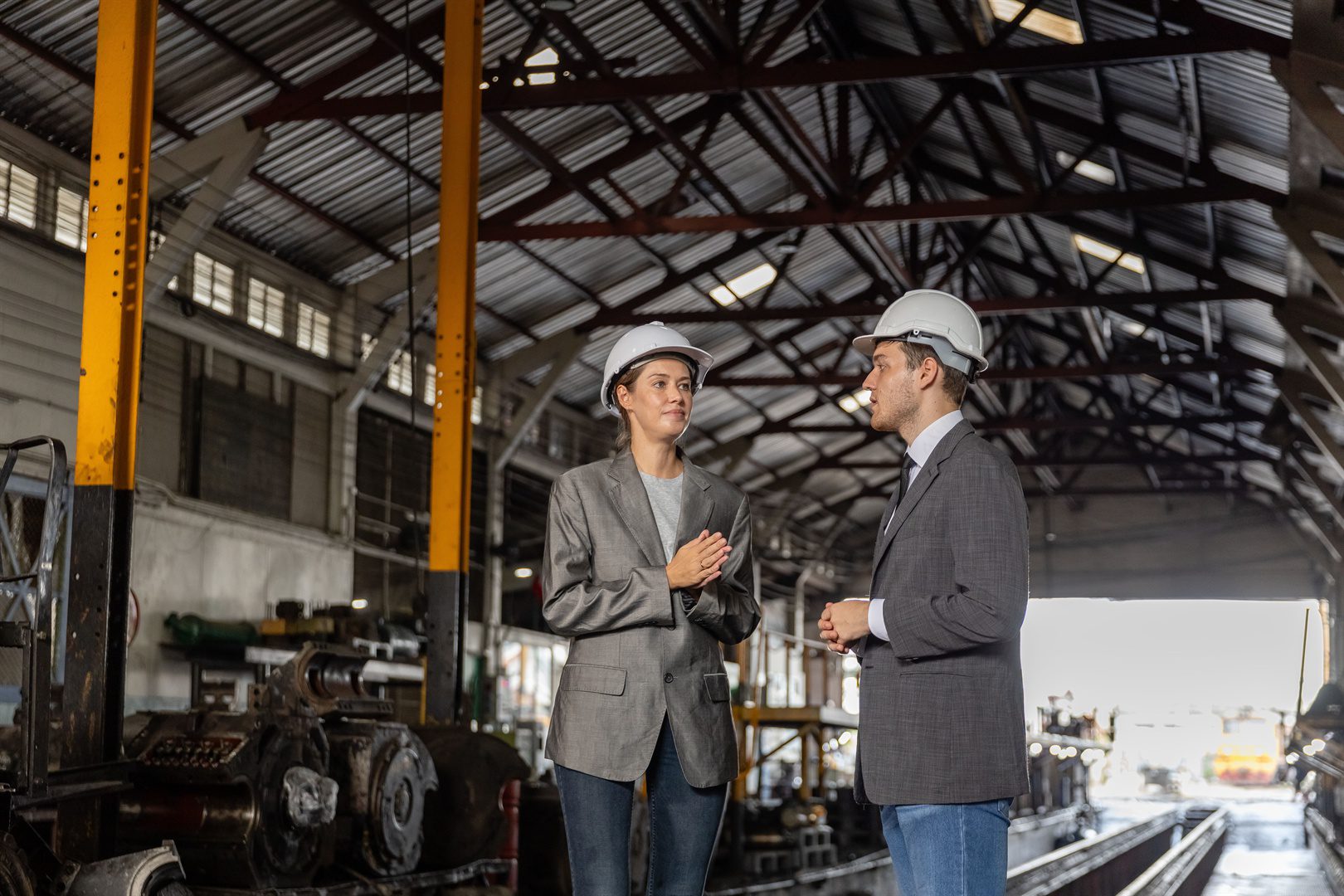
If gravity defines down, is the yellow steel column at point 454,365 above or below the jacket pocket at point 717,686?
above

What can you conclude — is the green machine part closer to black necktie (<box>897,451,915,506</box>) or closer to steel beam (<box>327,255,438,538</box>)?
steel beam (<box>327,255,438,538</box>)

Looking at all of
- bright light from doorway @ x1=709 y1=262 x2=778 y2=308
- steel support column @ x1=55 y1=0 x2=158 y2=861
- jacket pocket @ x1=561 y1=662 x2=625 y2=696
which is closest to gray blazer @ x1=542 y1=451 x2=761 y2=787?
jacket pocket @ x1=561 y1=662 x2=625 y2=696

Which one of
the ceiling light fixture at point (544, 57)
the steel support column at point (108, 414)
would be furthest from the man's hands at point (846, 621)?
the ceiling light fixture at point (544, 57)

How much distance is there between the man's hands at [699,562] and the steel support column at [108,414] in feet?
11.1

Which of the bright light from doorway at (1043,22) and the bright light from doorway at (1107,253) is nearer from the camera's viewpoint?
the bright light from doorway at (1043,22)

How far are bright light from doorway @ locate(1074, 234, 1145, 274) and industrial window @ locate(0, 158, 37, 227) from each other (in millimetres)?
12789

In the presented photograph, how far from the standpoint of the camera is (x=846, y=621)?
2.95m

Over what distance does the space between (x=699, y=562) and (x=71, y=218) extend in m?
11.5

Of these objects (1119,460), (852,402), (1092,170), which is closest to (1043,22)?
(1092,170)

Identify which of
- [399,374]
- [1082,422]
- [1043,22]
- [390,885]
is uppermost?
[1043,22]

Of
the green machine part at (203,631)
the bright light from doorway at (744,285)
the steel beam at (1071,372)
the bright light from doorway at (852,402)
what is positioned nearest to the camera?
the green machine part at (203,631)

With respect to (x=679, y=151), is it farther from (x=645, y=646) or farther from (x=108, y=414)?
(x=645, y=646)

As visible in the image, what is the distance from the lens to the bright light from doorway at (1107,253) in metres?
19.2

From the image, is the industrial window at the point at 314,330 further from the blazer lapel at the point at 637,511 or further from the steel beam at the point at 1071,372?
the blazer lapel at the point at 637,511
